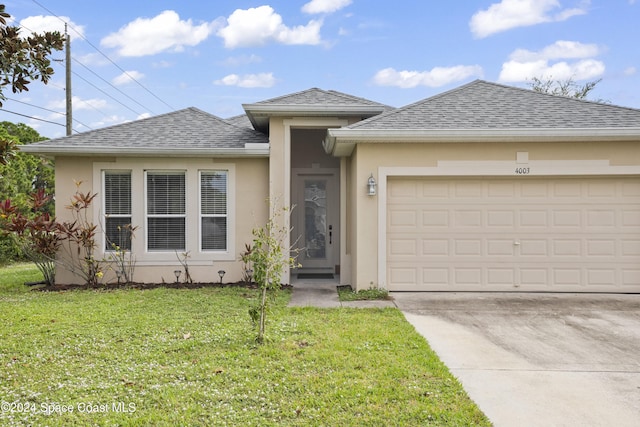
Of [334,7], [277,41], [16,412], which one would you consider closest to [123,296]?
[16,412]

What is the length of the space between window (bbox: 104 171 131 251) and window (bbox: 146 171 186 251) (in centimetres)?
46

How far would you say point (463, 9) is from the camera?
13148 millimetres

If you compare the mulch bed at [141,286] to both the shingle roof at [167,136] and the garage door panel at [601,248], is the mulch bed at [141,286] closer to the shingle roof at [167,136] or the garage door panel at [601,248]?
the shingle roof at [167,136]

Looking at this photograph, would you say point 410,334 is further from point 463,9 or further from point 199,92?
point 199,92

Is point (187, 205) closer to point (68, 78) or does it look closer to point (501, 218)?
point (501, 218)

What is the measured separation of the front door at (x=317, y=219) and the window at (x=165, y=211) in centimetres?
311

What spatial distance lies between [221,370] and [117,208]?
6726mm

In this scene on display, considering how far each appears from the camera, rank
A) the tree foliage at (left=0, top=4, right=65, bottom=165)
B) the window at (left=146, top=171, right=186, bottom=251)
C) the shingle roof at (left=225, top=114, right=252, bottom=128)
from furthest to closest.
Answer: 1. the shingle roof at (left=225, top=114, right=252, bottom=128)
2. the window at (left=146, top=171, right=186, bottom=251)
3. the tree foliage at (left=0, top=4, right=65, bottom=165)

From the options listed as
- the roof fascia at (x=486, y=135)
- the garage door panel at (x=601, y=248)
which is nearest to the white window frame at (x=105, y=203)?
the roof fascia at (x=486, y=135)

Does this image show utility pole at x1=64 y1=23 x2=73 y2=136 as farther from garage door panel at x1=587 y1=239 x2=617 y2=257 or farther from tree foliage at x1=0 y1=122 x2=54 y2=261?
garage door panel at x1=587 y1=239 x2=617 y2=257

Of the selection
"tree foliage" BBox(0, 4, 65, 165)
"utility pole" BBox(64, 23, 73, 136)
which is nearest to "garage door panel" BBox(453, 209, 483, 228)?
"tree foliage" BBox(0, 4, 65, 165)

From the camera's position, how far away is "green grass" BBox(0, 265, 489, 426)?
3.60 meters

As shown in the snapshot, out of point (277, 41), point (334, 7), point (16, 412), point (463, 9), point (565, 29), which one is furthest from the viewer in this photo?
point (277, 41)

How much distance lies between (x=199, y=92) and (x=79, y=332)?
1763cm
